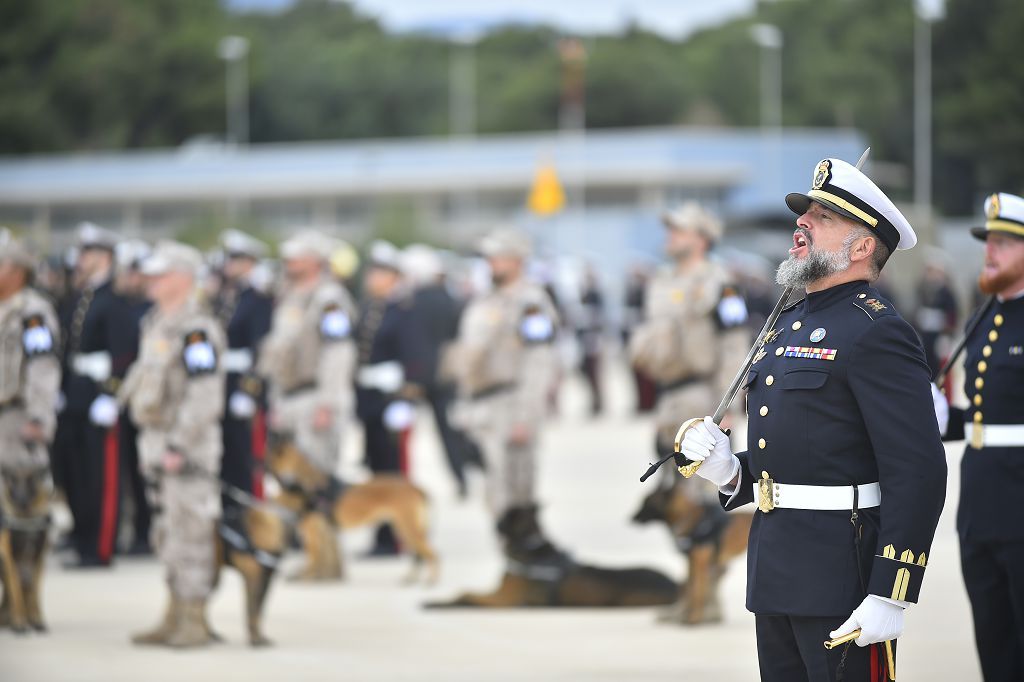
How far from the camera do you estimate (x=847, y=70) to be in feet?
226

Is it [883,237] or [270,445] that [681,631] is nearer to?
[270,445]

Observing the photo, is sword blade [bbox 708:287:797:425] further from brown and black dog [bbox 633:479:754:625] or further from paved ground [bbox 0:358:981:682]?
brown and black dog [bbox 633:479:754:625]

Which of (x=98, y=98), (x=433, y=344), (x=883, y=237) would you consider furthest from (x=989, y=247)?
(x=98, y=98)

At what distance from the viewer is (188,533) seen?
8.45 metres

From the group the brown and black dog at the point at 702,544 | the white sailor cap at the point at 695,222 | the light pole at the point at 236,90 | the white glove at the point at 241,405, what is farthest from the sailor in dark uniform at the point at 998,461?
the light pole at the point at 236,90

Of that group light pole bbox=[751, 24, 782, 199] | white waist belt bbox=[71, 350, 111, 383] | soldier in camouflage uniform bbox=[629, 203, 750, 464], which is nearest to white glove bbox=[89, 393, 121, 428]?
white waist belt bbox=[71, 350, 111, 383]

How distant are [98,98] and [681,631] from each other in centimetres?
6174

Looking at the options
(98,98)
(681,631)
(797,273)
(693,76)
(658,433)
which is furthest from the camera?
(693,76)

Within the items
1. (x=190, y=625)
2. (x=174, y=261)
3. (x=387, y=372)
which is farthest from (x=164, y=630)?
(x=387, y=372)

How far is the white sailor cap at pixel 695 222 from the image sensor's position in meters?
10.0

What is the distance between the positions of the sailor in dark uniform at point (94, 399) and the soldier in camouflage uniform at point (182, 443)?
2634 millimetres

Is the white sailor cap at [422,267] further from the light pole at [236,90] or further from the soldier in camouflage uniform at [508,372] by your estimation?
the light pole at [236,90]

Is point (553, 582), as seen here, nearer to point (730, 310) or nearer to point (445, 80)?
point (730, 310)

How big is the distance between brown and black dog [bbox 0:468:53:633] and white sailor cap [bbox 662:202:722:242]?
4136mm
